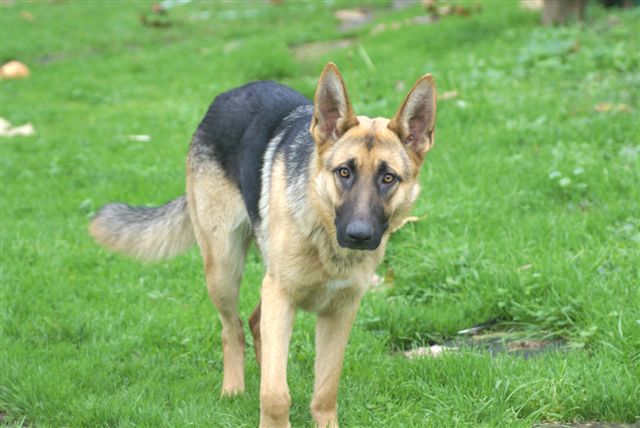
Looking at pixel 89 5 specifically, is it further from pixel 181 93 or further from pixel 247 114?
pixel 247 114

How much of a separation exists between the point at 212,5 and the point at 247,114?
551 inches

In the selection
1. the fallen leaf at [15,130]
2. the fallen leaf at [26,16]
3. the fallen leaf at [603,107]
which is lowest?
the fallen leaf at [26,16]

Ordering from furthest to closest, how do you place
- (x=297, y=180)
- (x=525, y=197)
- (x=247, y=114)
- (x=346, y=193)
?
1. (x=525, y=197)
2. (x=247, y=114)
3. (x=297, y=180)
4. (x=346, y=193)

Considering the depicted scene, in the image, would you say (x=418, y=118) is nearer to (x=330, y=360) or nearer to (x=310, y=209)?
(x=310, y=209)

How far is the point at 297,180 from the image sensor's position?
4.34 meters

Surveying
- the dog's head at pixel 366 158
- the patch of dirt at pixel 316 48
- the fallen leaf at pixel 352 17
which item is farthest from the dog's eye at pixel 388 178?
the fallen leaf at pixel 352 17

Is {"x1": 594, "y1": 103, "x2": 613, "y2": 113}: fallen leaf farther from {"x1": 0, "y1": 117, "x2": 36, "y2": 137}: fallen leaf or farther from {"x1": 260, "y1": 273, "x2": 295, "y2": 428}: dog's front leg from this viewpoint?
{"x1": 0, "y1": 117, "x2": 36, "y2": 137}: fallen leaf

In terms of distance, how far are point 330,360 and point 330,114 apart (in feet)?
3.89

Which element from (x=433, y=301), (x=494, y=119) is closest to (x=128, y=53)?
(x=494, y=119)

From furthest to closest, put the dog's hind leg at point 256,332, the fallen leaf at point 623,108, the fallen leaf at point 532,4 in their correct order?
1. the fallen leaf at point 532,4
2. the fallen leaf at point 623,108
3. the dog's hind leg at point 256,332

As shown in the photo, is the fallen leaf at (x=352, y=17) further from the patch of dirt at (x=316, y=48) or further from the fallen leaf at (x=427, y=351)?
the fallen leaf at (x=427, y=351)

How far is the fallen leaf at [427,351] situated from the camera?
485 cm

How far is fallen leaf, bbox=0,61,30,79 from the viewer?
41.9 ft

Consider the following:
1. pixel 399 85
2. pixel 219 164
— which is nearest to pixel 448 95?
pixel 399 85
